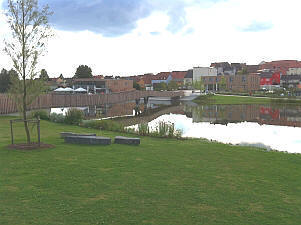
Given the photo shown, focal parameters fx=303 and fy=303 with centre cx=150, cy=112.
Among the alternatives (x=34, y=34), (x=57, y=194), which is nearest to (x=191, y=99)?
(x=34, y=34)

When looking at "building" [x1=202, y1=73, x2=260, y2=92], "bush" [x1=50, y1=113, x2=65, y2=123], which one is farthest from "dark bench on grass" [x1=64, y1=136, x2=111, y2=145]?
"building" [x1=202, y1=73, x2=260, y2=92]

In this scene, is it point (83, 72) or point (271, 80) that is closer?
point (83, 72)

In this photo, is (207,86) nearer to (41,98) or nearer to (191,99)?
(191,99)

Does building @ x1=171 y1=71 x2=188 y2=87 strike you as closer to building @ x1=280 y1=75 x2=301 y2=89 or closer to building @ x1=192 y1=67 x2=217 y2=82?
building @ x1=192 y1=67 x2=217 y2=82

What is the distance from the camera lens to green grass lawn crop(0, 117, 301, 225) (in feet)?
20.1

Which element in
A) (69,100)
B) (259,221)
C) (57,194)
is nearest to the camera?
(259,221)

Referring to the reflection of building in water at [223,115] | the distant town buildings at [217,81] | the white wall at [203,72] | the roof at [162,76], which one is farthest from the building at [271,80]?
the reflection of building in water at [223,115]

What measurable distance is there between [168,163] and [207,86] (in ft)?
337

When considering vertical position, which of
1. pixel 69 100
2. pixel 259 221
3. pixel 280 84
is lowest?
pixel 259 221

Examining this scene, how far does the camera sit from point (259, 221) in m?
6.05

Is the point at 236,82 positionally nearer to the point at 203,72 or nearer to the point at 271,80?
the point at 271,80

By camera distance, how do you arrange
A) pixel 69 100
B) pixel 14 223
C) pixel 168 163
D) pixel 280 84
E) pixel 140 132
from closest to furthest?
pixel 14 223
pixel 168 163
pixel 140 132
pixel 69 100
pixel 280 84

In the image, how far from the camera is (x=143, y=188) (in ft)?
25.4

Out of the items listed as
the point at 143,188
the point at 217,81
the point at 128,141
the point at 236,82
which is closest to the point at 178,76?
the point at 217,81
